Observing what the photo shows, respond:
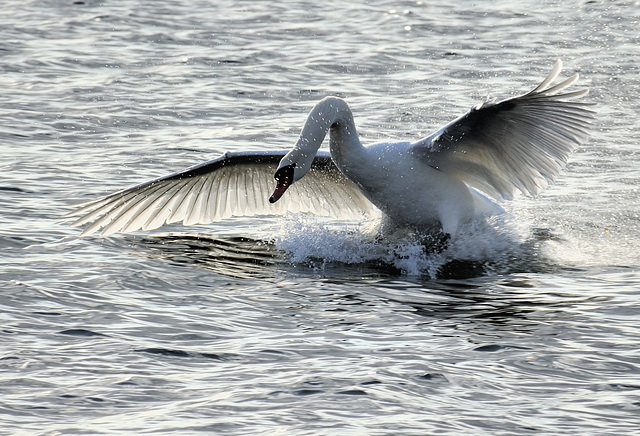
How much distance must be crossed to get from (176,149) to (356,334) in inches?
305

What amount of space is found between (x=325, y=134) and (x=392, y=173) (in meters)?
0.79

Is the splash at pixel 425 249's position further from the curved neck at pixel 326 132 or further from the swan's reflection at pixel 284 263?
the curved neck at pixel 326 132

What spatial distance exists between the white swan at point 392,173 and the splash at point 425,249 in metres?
0.19

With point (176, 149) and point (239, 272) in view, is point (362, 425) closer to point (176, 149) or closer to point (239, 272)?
point (239, 272)

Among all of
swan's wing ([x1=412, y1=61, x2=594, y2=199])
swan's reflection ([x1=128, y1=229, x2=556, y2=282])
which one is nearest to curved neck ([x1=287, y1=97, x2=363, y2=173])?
swan's wing ([x1=412, y1=61, x2=594, y2=199])

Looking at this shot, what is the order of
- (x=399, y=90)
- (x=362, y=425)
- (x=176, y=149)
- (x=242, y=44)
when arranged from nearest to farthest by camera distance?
(x=362, y=425)
(x=176, y=149)
(x=399, y=90)
(x=242, y=44)

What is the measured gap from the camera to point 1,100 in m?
18.4

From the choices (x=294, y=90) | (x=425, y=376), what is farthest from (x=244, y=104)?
(x=425, y=376)

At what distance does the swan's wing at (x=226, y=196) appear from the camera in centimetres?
1251

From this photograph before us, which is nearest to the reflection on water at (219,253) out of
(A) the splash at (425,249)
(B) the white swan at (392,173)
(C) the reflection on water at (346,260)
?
(C) the reflection on water at (346,260)

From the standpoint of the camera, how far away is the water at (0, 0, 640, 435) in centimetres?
727

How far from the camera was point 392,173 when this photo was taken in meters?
11.1

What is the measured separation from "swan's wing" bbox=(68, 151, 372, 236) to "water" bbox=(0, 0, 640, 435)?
0.83 ft

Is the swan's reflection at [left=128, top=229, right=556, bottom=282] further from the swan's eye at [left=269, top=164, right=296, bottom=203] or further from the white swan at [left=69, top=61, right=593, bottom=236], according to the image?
the swan's eye at [left=269, top=164, right=296, bottom=203]
